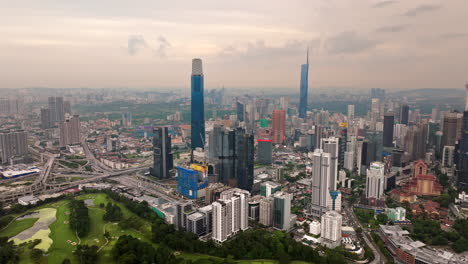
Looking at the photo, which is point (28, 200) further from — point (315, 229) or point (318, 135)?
point (318, 135)


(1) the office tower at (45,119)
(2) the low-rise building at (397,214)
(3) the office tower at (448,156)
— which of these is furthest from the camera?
(1) the office tower at (45,119)

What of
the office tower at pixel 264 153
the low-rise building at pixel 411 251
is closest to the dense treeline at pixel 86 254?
the low-rise building at pixel 411 251

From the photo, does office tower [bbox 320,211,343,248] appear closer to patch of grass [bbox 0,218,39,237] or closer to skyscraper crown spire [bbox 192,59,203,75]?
patch of grass [bbox 0,218,39,237]

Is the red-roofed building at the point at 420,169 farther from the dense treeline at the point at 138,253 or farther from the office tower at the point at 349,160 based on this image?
the dense treeline at the point at 138,253

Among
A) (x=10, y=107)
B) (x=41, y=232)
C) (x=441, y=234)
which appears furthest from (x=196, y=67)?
(x=10, y=107)

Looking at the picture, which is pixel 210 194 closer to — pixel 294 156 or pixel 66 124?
pixel 294 156

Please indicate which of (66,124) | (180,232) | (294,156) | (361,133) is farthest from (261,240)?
(66,124)

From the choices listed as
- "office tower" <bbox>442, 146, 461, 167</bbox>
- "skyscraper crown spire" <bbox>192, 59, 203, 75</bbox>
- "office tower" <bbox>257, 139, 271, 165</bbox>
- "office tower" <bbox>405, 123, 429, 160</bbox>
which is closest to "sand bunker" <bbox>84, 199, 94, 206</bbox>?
"skyscraper crown spire" <bbox>192, 59, 203, 75</bbox>
